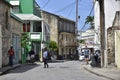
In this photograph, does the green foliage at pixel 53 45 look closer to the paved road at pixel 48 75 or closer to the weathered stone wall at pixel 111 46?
the weathered stone wall at pixel 111 46

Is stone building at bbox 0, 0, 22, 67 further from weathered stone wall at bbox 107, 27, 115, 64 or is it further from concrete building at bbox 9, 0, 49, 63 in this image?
concrete building at bbox 9, 0, 49, 63

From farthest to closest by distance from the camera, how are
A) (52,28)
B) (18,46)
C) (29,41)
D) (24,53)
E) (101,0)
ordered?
(52,28) → (29,41) → (24,53) → (18,46) → (101,0)

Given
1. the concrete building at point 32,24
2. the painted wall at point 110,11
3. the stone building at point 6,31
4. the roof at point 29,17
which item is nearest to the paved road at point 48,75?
the stone building at point 6,31

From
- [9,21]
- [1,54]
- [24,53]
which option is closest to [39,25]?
[24,53]

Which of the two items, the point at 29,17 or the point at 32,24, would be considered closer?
the point at 32,24

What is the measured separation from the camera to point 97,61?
125 ft

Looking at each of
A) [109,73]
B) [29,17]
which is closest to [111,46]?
[109,73]

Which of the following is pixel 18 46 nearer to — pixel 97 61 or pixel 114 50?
pixel 97 61

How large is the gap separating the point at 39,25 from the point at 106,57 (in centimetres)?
2856

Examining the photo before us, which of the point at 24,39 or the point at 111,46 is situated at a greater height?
the point at 24,39

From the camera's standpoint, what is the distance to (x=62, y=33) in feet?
288

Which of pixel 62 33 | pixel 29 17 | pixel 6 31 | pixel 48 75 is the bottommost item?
pixel 48 75

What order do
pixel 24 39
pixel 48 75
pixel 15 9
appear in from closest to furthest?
1. pixel 48 75
2. pixel 24 39
3. pixel 15 9

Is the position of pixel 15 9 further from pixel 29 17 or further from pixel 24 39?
pixel 24 39
